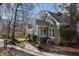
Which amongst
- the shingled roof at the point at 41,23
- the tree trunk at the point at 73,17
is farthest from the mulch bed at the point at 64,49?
the shingled roof at the point at 41,23

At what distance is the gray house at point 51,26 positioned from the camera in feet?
Result: 5.22

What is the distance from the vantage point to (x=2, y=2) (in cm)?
162

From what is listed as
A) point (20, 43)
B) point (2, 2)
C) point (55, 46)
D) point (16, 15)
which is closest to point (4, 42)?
point (20, 43)

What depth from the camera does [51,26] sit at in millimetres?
1604

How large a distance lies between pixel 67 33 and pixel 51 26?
173 millimetres

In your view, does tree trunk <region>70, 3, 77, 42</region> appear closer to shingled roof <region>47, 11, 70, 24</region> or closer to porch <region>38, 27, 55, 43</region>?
shingled roof <region>47, 11, 70, 24</region>

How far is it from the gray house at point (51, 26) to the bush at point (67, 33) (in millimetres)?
40

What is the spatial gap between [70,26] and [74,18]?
89 mm

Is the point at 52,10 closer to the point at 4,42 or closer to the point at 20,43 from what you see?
the point at 20,43

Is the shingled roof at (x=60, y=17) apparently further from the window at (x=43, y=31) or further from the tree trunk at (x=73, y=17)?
the window at (x=43, y=31)

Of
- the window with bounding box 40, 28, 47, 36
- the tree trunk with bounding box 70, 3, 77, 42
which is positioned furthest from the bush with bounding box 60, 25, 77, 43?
the window with bounding box 40, 28, 47, 36

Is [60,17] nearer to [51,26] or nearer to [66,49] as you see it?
[51,26]

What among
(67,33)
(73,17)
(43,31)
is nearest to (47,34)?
(43,31)

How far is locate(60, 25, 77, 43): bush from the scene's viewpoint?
1.58 meters
